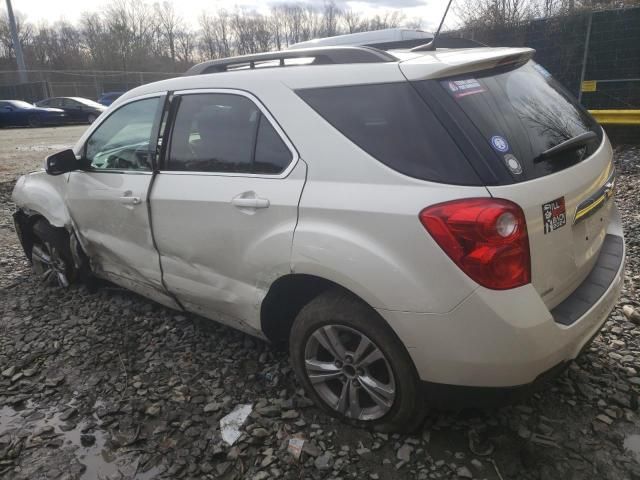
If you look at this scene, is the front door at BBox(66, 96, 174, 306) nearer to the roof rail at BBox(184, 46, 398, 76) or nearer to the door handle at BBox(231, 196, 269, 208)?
the roof rail at BBox(184, 46, 398, 76)

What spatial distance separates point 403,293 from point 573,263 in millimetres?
800

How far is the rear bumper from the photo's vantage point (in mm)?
1845

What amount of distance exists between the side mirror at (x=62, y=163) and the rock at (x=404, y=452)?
2.87 metres

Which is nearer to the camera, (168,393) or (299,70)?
(299,70)

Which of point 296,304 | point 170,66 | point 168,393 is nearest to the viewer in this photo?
point 296,304

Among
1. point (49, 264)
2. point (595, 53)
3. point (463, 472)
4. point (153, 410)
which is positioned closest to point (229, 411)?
point (153, 410)

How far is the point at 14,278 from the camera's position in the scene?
4660mm

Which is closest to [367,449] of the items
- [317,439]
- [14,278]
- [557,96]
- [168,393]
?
[317,439]

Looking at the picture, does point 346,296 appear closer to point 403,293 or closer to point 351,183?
point 403,293

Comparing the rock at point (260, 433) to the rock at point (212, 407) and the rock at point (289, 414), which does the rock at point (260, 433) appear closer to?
the rock at point (289, 414)

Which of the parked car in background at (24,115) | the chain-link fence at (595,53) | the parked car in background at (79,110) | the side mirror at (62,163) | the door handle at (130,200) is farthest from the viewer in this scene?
the parked car in background at (79,110)

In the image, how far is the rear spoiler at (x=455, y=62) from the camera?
2053mm

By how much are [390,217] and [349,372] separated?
839 millimetres

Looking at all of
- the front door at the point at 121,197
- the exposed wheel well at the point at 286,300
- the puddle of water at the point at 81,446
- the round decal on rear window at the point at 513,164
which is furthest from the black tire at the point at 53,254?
the round decal on rear window at the point at 513,164
